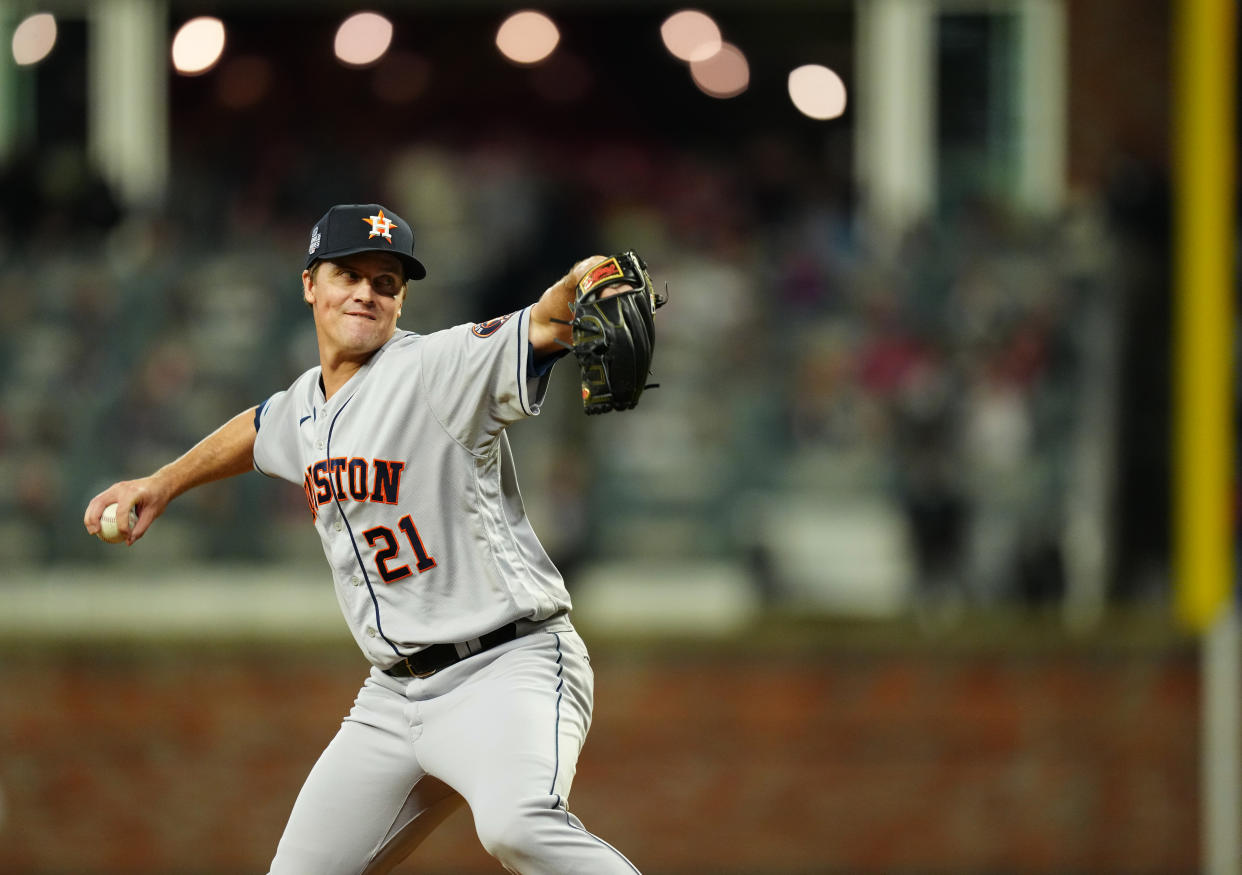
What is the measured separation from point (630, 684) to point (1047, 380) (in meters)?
2.69

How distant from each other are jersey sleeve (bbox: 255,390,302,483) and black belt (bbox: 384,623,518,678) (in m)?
0.56

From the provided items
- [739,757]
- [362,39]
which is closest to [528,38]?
[362,39]

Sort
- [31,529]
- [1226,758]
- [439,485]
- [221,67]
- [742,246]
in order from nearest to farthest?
1. [439,485]
2. [1226,758]
3. [31,529]
4. [742,246]
5. [221,67]

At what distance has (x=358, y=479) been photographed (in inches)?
134

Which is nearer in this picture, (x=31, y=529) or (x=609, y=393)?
(x=609, y=393)

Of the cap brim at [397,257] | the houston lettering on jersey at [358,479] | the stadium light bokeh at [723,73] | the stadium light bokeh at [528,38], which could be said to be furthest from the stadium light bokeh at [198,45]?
the houston lettering on jersey at [358,479]

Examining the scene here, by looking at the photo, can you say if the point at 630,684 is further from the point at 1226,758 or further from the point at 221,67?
the point at 221,67

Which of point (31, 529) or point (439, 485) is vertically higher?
point (439, 485)

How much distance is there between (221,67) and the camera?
50.2ft

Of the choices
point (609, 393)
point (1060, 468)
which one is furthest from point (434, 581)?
point (1060, 468)

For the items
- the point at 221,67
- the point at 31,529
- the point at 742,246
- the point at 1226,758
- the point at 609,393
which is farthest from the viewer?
the point at 221,67

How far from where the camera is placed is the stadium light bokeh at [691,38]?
14967 millimetres

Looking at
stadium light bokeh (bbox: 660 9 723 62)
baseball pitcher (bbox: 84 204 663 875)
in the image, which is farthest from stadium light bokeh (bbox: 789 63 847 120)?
baseball pitcher (bbox: 84 204 663 875)

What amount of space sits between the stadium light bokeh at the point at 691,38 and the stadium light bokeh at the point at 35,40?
543cm
